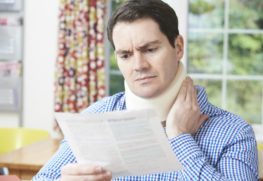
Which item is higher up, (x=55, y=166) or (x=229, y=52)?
(x=229, y=52)

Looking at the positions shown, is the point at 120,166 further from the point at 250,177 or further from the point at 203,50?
the point at 203,50

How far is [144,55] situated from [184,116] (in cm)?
23

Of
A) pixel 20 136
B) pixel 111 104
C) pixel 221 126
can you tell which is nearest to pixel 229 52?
pixel 20 136

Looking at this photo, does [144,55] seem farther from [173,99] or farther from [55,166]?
[55,166]

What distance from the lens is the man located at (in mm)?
1194

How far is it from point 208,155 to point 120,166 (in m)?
0.35

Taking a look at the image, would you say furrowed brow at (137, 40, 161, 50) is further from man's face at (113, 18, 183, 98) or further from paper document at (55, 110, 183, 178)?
paper document at (55, 110, 183, 178)

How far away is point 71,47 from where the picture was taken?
3676 mm

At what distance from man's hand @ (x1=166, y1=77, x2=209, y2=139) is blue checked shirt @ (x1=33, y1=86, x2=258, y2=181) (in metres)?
0.03

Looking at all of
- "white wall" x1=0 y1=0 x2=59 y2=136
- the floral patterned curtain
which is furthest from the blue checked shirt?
"white wall" x1=0 y1=0 x2=59 y2=136

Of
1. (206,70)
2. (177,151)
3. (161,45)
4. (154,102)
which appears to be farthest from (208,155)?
(206,70)

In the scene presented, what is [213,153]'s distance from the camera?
1269 millimetres

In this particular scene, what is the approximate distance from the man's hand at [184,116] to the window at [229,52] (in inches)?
95.2

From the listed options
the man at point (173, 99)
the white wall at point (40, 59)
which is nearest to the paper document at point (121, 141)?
the man at point (173, 99)
